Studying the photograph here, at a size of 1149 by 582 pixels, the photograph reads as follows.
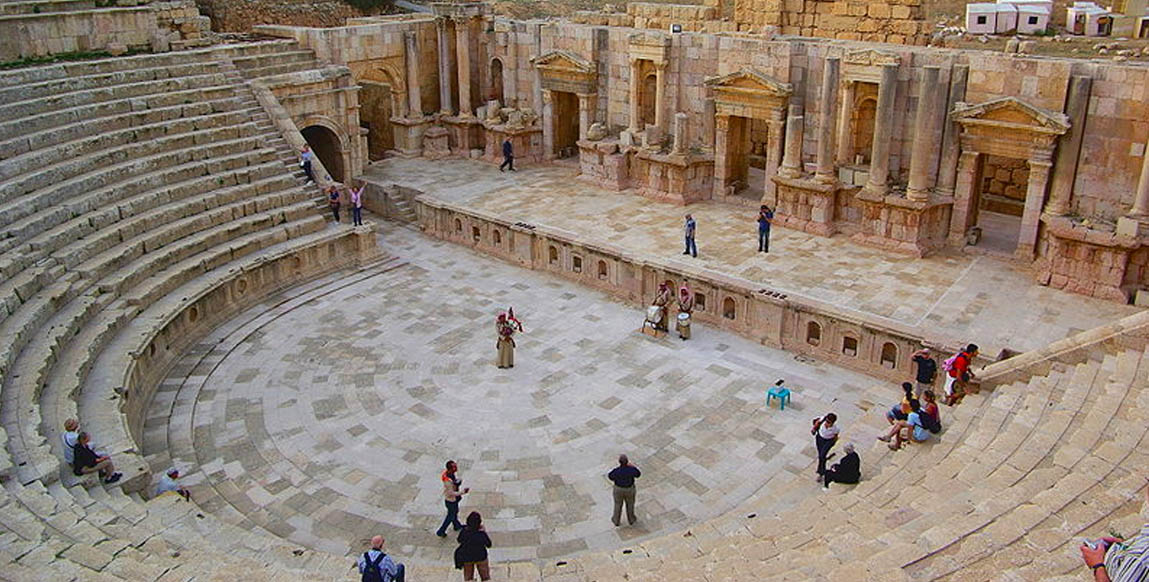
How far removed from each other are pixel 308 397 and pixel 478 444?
3.08 metres

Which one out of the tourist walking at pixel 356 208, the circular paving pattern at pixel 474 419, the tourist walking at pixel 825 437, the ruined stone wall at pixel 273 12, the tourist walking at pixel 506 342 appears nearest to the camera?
the tourist walking at pixel 825 437

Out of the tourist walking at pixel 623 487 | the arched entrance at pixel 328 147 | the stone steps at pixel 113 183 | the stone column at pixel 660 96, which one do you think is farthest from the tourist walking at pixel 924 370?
the arched entrance at pixel 328 147

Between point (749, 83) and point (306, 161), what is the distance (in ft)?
32.3

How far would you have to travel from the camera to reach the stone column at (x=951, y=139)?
17078 mm

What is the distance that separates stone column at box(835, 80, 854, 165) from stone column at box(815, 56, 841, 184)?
0.22 meters

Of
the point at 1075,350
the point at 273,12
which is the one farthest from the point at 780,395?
the point at 273,12

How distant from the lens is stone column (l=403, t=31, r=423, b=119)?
25.1 metres

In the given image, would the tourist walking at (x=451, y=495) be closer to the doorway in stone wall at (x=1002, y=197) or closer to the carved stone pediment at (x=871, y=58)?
the carved stone pediment at (x=871, y=58)

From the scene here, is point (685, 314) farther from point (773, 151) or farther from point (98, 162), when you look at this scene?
point (98, 162)

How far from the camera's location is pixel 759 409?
44.4 ft

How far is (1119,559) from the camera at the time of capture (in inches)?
251

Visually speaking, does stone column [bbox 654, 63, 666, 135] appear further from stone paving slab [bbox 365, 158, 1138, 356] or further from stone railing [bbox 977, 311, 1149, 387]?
stone railing [bbox 977, 311, 1149, 387]

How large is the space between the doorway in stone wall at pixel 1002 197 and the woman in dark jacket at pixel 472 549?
553 inches

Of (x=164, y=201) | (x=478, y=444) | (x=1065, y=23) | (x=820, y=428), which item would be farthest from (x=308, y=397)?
(x=1065, y=23)
